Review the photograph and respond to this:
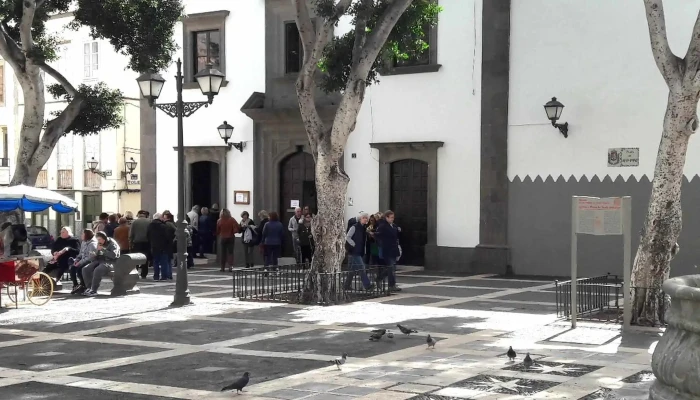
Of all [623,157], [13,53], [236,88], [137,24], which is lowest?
[623,157]

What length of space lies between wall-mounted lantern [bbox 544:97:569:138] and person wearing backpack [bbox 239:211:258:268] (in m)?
7.54

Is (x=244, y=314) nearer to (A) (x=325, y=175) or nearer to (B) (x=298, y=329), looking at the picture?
(B) (x=298, y=329)

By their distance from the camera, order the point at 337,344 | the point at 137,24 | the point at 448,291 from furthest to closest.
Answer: the point at 137,24 → the point at 448,291 → the point at 337,344

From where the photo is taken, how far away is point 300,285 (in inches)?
699

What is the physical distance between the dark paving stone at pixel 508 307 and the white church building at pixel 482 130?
5.42m

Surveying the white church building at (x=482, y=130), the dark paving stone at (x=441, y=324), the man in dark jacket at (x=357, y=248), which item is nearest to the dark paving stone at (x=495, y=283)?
the white church building at (x=482, y=130)

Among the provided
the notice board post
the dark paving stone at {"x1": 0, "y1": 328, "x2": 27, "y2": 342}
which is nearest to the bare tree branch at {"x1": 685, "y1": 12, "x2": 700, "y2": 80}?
the notice board post

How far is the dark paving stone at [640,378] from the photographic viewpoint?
30.6ft

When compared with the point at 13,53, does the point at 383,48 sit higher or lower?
lower

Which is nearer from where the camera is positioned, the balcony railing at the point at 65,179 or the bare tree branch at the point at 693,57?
the bare tree branch at the point at 693,57

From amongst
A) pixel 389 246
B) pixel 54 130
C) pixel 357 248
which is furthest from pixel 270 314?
pixel 54 130

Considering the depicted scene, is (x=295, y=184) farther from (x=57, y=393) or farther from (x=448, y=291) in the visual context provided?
(x=57, y=393)

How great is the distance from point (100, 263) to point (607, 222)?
9.76m

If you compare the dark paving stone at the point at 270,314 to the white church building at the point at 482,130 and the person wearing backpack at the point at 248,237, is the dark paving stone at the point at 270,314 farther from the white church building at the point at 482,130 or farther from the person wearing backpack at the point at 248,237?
the white church building at the point at 482,130
